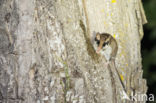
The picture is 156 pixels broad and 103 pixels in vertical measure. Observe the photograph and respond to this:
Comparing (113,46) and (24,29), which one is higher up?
(24,29)

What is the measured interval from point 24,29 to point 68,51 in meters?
0.40

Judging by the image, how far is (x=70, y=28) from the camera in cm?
225

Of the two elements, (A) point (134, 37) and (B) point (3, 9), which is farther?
(A) point (134, 37)

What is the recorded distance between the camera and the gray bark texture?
2170mm

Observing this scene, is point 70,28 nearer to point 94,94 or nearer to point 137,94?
point 94,94

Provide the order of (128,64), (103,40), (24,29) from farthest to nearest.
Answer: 1. (128,64)
2. (103,40)
3. (24,29)

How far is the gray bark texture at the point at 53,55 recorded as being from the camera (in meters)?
2.17

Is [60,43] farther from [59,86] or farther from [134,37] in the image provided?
[134,37]

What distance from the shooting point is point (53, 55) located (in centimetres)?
218

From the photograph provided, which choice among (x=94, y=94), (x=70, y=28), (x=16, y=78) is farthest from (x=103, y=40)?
(x=16, y=78)

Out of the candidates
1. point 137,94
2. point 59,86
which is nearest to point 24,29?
point 59,86

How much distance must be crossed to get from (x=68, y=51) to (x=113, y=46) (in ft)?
1.51

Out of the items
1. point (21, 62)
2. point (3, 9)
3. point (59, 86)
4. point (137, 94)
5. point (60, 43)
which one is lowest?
point (137, 94)

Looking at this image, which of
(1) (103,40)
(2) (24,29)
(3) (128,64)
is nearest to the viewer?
(2) (24,29)
